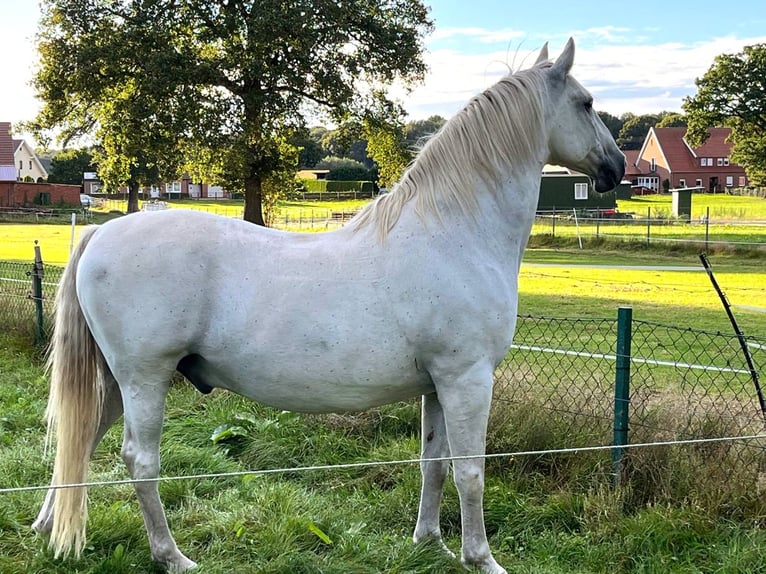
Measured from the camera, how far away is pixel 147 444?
268 cm

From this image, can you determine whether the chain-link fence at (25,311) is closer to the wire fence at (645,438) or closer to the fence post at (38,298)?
the fence post at (38,298)

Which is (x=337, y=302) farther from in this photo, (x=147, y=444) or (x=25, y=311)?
(x=25, y=311)

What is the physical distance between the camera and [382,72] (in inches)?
738

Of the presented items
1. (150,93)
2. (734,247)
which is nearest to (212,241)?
(150,93)

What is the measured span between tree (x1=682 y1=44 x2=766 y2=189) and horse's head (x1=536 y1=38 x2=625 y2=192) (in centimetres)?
3637

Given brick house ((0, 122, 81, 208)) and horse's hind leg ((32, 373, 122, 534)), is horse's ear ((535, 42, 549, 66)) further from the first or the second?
brick house ((0, 122, 81, 208))

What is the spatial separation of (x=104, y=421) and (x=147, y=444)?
48cm

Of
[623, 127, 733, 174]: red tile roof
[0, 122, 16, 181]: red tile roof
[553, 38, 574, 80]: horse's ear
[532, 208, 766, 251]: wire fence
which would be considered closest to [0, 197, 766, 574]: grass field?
[553, 38, 574, 80]: horse's ear

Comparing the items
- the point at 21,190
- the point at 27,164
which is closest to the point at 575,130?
the point at 21,190

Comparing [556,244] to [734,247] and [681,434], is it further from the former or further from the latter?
[681,434]

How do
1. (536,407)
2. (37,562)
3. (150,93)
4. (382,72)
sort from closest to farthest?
(37,562) < (536,407) < (150,93) < (382,72)

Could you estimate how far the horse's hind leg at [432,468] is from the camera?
9.95 ft

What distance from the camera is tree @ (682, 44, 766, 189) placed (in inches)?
1356

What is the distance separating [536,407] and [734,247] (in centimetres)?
1633
